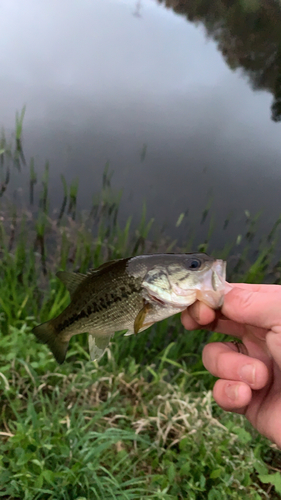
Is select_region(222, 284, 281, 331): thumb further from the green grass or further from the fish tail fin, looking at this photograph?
the green grass

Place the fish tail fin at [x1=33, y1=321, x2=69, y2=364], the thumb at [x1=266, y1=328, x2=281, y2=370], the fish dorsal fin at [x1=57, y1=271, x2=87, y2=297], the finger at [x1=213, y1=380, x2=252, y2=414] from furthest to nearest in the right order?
1. the fish tail fin at [x1=33, y1=321, x2=69, y2=364]
2. the fish dorsal fin at [x1=57, y1=271, x2=87, y2=297]
3. the finger at [x1=213, y1=380, x2=252, y2=414]
4. the thumb at [x1=266, y1=328, x2=281, y2=370]

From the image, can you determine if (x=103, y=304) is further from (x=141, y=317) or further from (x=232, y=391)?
(x=232, y=391)

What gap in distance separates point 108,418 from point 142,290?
144 cm

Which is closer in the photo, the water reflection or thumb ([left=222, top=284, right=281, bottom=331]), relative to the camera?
thumb ([left=222, top=284, right=281, bottom=331])

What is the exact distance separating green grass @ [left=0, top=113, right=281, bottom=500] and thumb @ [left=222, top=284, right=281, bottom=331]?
3.75 feet

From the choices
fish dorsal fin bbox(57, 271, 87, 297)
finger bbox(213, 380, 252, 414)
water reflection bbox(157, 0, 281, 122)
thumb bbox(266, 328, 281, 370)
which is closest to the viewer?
thumb bbox(266, 328, 281, 370)

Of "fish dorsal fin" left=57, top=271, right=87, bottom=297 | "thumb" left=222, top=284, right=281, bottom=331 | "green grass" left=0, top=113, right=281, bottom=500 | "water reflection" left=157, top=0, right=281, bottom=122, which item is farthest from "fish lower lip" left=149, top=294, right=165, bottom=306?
"water reflection" left=157, top=0, right=281, bottom=122

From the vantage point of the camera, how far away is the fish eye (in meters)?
1.37

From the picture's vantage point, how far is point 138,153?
5.31 metres

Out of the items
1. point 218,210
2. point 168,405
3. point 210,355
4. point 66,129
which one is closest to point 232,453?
point 168,405

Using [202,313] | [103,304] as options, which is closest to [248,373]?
[202,313]

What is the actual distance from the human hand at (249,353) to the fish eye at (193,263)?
186 mm

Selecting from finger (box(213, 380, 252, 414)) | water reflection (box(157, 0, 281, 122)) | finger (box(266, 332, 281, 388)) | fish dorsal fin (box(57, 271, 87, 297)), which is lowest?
finger (box(213, 380, 252, 414))

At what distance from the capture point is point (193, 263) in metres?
1.38
